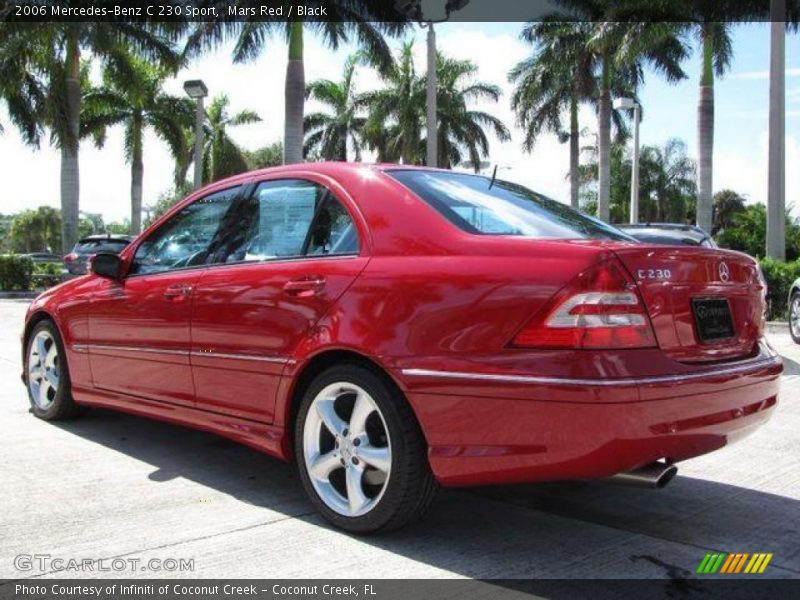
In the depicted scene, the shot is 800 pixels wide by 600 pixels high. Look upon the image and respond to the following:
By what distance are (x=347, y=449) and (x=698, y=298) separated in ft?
5.12

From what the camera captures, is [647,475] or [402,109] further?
[402,109]

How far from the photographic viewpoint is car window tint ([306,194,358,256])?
3.61m

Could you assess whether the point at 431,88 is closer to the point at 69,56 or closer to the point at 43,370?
the point at 43,370

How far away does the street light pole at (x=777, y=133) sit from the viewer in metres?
16.8

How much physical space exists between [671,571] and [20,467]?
3432mm

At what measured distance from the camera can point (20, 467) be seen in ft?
14.6

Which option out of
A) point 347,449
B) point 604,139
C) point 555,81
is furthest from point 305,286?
point 555,81

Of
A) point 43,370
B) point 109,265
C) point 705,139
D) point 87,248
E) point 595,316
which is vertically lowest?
point 43,370

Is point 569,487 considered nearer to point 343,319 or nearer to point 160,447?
point 343,319

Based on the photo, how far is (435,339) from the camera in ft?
10.2

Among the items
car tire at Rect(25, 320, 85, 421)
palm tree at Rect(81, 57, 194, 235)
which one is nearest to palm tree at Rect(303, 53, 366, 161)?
palm tree at Rect(81, 57, 194, 235)

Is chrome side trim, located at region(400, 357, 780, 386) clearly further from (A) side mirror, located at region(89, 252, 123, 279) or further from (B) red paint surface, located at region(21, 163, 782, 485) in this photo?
(A) side mirror, located at region(89, 252, 123, 279)

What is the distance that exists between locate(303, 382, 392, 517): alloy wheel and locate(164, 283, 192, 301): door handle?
43.7 inches

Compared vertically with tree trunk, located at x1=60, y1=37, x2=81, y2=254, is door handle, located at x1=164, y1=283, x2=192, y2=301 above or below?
below
